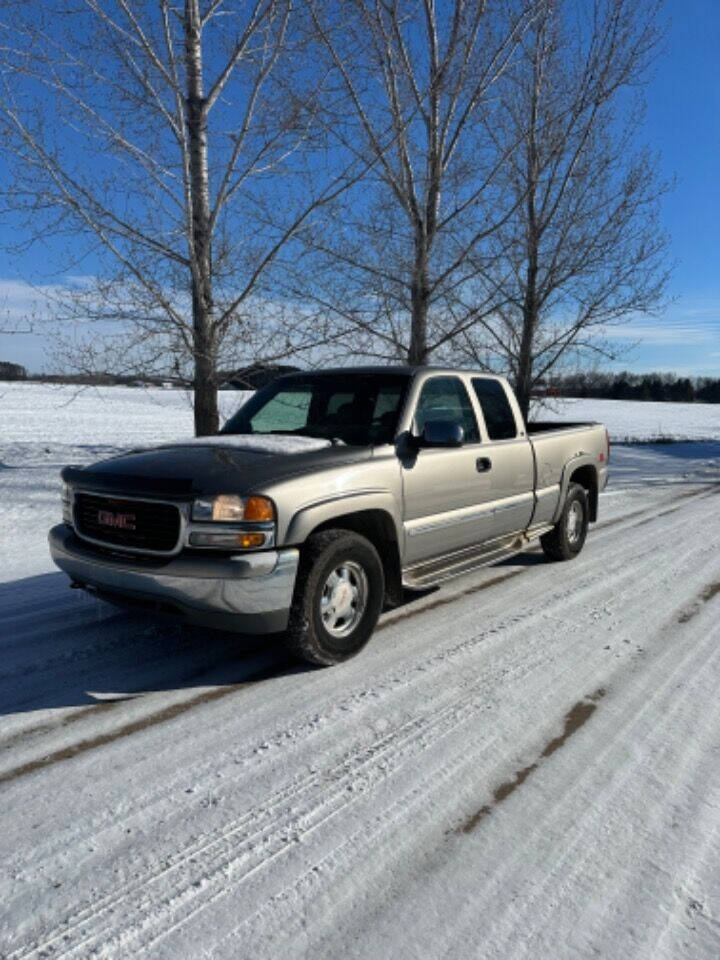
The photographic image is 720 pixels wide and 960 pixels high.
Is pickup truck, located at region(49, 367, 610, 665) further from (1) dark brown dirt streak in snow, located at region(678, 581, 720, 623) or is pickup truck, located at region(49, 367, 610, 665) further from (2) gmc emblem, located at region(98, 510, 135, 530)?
(1) dark brown dirt streak in snow, located at region(678, 581, 720, 623)

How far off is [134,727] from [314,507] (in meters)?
1.39

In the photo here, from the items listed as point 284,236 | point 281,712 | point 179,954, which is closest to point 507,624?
point 281,712

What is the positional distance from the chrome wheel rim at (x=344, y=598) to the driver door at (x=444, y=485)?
49 cm

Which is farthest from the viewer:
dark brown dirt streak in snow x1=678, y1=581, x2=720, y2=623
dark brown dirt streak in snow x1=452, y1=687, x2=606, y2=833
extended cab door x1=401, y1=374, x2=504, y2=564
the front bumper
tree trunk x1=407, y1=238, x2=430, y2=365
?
tree trunk x1=407, y1=238, x2=430, y2=365

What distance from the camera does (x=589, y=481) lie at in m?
7.12

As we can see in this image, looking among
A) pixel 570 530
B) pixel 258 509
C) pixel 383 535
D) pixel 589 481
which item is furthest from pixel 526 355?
pixel 258 509

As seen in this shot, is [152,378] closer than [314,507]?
No

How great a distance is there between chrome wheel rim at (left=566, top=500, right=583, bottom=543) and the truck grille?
4.15 m

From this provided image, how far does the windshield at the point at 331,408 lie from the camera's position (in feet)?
15.2

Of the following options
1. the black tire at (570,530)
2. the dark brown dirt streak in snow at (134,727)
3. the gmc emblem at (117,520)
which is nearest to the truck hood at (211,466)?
the gmc emblem at (117,520)

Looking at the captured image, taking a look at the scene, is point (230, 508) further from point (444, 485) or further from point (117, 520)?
point (444, 485)

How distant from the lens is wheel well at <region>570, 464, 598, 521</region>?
6980 mm

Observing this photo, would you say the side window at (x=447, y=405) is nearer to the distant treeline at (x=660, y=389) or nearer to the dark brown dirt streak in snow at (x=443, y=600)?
the dark brown dirt streak in snow at (x=443, y=600)

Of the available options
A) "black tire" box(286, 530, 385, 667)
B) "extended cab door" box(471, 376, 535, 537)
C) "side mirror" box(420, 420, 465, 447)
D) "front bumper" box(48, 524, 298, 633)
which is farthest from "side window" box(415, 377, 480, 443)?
"front bumper" box(48, 524, 298, 633)
